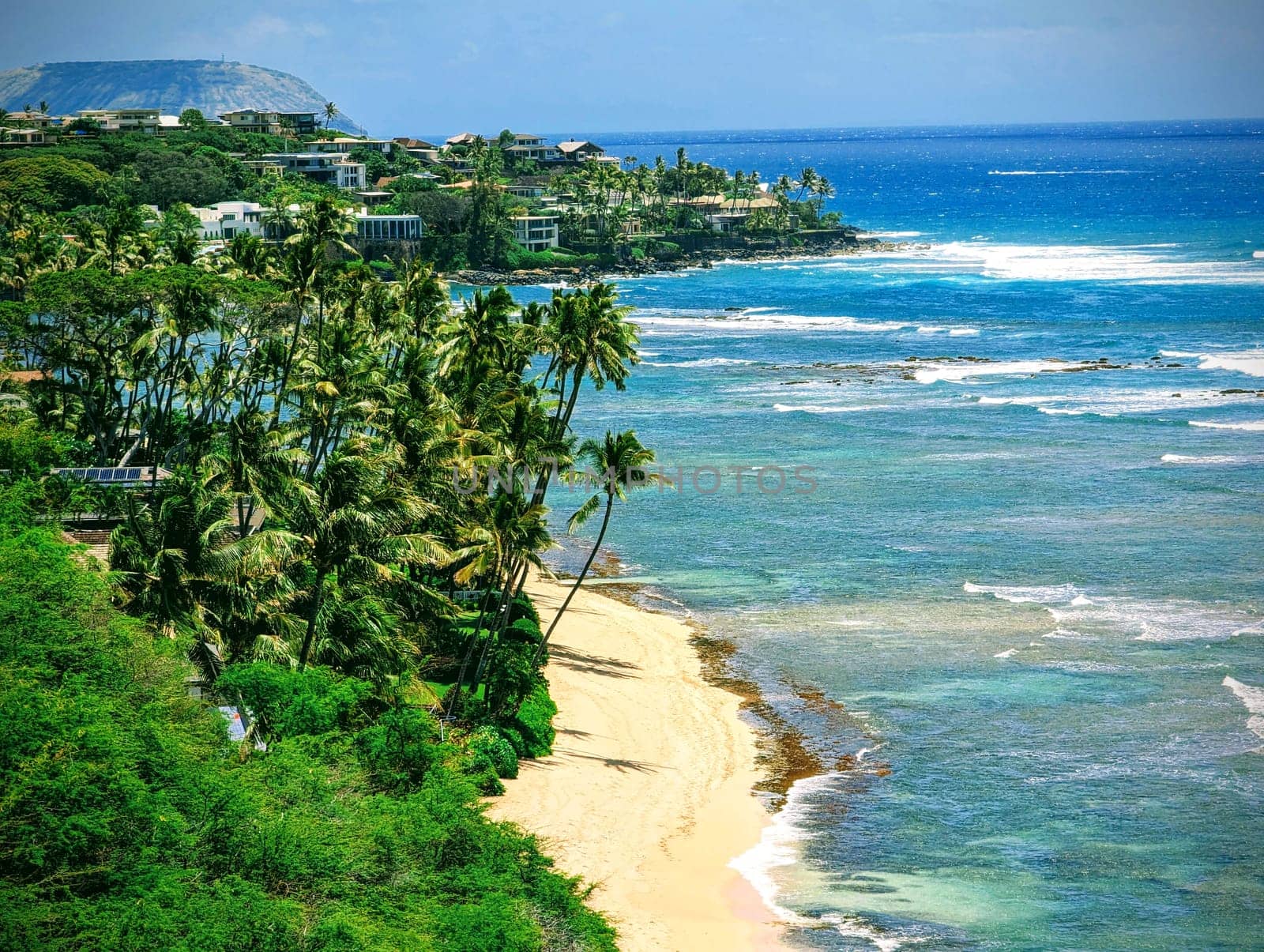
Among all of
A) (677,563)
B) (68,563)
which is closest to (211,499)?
(68,563)

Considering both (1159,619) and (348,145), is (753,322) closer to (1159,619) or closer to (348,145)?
(1159,619)

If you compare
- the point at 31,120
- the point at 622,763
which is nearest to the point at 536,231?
the point at 31,120

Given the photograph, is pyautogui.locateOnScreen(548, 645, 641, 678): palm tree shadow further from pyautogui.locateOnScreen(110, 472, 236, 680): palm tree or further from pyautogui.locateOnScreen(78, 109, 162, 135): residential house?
pyautogui.locateOnScreen(78, 109, 162, 135): residential house

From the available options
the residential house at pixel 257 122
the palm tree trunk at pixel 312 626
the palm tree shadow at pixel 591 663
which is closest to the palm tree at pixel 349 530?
the palm tree trunk at pixel 312 626

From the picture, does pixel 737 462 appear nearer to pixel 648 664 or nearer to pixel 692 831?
pixel 648 664

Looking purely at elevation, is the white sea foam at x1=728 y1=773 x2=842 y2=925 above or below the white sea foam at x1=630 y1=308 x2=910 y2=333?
below

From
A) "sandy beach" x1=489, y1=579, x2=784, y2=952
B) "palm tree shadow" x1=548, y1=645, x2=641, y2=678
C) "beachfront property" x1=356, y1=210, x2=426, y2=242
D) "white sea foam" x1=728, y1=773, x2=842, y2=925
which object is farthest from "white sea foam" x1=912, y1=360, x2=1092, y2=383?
"beachfront property" x1=356, y1=210, x2=426, y2=242
